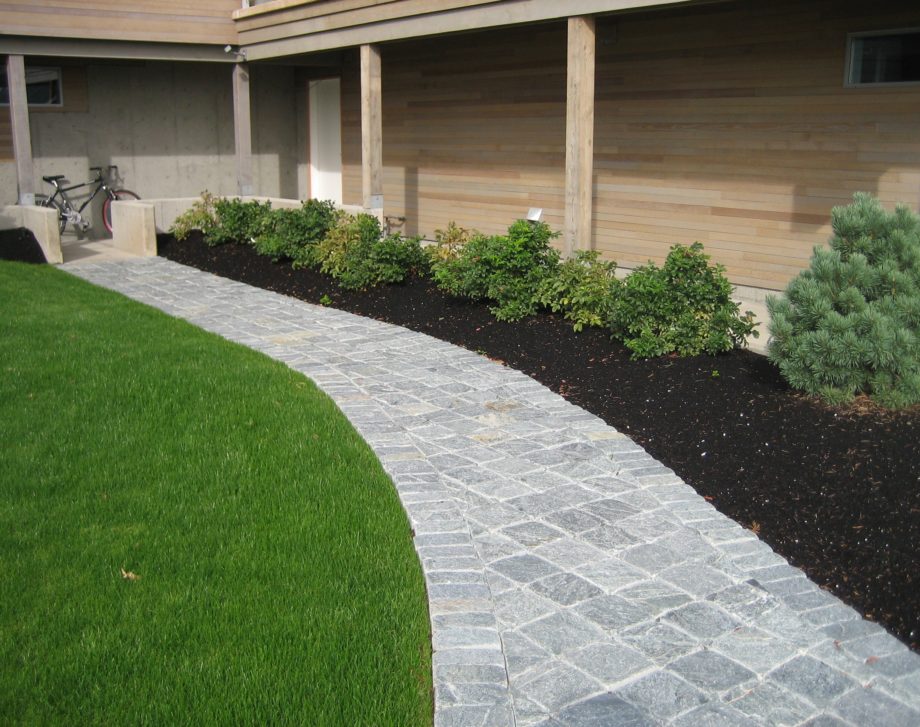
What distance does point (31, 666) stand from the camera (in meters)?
3.58

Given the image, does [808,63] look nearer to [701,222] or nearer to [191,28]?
[701,222]

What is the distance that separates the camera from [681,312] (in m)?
7.63

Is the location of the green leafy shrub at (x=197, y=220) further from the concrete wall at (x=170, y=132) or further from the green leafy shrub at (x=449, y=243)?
the green leafy shrub at (x=449, y=243)

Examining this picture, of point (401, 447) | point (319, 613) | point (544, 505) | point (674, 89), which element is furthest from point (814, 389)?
point (674, 89)

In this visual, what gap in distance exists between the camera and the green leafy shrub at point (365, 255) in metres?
10.5

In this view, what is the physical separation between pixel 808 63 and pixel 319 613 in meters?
7.86

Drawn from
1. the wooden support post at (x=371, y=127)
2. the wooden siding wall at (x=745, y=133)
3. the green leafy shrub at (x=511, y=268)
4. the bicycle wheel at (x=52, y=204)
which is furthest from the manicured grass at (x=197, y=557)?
the bicycle wheel at (x=52, y=204)

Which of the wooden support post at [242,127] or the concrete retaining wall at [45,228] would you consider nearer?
the concrete retaining wall at [45,228]

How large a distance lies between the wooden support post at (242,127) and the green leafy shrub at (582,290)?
25.4 feet

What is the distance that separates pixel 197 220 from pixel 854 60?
8669mm

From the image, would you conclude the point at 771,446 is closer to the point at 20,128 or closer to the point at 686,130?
the point at 686,130

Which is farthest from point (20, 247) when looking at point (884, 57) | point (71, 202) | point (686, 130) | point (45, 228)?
point (884, 57)

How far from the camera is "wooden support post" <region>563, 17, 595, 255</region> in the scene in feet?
30.3

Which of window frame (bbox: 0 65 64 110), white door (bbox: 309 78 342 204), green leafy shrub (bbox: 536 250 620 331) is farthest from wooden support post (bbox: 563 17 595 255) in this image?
window frame (bbox: 0 65 64 110)
